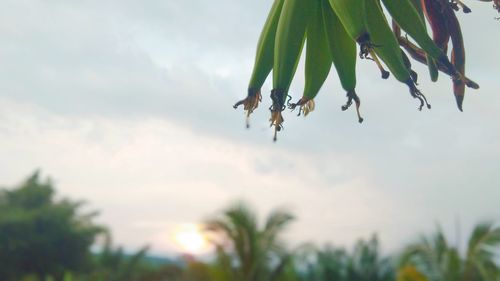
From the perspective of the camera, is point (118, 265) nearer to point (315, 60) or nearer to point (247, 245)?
point (247, 245)

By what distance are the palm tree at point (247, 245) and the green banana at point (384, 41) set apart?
9659 millimetres

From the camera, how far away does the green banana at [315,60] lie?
154 cm

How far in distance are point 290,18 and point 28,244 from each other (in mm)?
24007

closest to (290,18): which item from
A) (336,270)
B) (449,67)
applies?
(449,67)

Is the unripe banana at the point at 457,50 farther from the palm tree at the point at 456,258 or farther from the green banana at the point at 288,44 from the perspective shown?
the palm tree at the point at 456,258

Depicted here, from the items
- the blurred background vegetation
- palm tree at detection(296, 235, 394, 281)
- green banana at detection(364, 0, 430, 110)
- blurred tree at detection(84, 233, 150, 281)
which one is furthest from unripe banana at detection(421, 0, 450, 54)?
blurred tree at detection(84, 233, 150, 281)

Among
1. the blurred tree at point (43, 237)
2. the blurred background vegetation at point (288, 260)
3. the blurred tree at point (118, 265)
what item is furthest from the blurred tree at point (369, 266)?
the blurred tree at point (43, 237)

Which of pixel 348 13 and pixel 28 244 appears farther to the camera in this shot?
pixel 28 244

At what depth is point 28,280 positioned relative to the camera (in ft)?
61.9

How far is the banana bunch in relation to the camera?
143 cm

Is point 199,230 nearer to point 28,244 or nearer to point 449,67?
point 449,67

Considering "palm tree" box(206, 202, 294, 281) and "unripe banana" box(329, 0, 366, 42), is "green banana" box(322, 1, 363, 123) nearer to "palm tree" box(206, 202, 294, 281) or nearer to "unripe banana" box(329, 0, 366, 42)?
"unripe banana" box(329, 0, 366, 42)

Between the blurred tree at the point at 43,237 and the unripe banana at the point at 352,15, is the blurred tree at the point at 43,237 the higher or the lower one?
the higher one

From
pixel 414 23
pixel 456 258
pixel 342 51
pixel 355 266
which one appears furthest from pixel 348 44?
pixel 355 266
